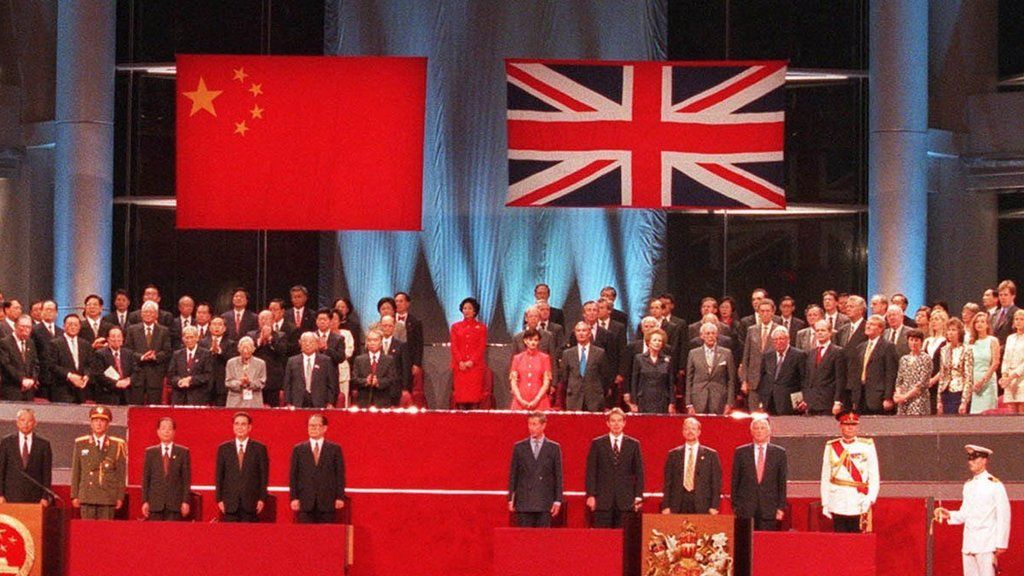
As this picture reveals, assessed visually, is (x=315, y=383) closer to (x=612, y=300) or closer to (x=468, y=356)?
(x=468, y=356)

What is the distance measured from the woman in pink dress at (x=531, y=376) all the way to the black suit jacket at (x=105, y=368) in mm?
4197

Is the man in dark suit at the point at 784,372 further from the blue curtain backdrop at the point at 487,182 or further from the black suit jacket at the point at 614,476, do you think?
the blue curtain backdrop at the point at 487,182

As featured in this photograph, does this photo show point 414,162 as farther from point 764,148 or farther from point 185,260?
point 185,260

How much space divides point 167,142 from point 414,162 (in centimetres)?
614

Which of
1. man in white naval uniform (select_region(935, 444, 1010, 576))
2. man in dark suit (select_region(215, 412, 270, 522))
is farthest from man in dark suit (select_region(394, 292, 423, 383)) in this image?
man in white naval uniform (select_region(935, 444, 1010, 576))

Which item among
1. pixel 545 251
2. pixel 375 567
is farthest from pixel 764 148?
pixel 375 567

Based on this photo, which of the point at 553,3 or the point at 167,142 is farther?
the point at 167,142

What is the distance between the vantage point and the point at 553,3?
2306 cm

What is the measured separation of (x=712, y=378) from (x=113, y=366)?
6.42 m

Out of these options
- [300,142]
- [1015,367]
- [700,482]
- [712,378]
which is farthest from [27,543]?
[1015,367]

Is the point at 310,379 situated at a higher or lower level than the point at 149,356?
lower

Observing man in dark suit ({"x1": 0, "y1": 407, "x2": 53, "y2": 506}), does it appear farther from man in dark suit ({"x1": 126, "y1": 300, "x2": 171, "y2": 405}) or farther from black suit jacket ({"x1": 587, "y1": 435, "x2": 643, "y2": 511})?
black suit jacket ({"x1": 587, "y1": 435, "x2": 643, "y2": 511})

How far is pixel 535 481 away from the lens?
15328 mm

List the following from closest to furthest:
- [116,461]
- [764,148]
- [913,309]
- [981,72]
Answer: [116,461]
[764,148]
[913,309]
[981,72]
